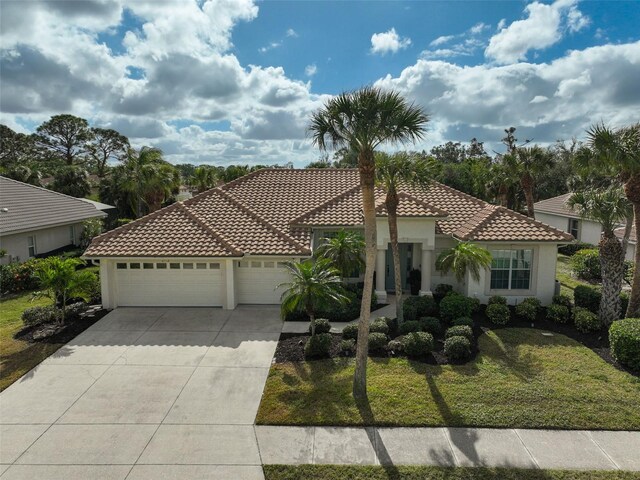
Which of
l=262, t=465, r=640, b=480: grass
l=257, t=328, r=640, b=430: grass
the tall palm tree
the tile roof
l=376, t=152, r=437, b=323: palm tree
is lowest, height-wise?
l=262, t=465, r=640, b=480: grass

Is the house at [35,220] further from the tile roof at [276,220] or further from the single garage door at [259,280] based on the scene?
the single garage door at [259,280]

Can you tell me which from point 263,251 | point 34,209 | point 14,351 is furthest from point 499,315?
point 34,209

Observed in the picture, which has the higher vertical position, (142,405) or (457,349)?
(457,349)

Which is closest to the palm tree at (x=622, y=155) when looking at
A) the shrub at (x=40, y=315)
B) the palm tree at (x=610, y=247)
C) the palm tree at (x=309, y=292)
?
the palm tree at (x=610, y=247)

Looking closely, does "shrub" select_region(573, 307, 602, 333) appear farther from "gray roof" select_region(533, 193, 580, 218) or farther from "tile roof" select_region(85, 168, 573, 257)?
"gray roof" select_region(533, 193, 580, 218)

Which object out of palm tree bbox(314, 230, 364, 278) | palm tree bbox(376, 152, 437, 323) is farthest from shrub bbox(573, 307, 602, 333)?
palm tree bbox(314, 230, 364, 278)

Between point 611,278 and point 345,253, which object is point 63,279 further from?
point 611,278
